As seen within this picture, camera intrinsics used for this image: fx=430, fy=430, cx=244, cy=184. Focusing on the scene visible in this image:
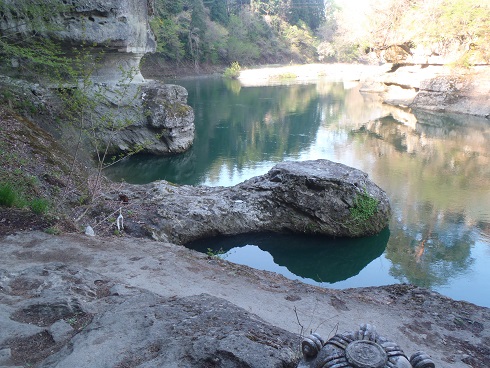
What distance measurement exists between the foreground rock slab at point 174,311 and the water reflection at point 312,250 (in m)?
2.16

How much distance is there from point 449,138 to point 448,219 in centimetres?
1186

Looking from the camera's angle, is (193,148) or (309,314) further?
(193,148)

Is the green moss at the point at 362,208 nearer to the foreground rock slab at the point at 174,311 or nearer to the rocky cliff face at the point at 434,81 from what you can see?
the foreground rock slab at the point at 174,311

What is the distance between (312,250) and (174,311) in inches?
263

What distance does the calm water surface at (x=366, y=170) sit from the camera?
955cm

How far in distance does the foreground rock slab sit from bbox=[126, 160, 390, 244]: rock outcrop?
2.40 meters

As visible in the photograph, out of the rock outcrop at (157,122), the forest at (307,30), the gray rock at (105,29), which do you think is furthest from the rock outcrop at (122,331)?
the forest at (307,30)

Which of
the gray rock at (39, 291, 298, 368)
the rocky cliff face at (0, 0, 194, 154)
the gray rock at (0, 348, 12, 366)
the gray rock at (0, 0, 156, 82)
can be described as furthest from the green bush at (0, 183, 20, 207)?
the gray rock at (0, 0, 156, 82)

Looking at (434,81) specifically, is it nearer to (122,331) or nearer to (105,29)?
(105,29)

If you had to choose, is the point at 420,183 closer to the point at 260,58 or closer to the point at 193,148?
the point at 193,148

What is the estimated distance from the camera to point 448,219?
1173 cm

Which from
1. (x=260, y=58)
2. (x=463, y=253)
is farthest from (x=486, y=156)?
(x=260, y=58)

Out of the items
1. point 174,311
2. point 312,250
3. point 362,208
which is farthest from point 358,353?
point 362,208

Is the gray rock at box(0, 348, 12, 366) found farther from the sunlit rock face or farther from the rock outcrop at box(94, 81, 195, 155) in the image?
the rock outcrop at box(94, 81, 195, 155)
